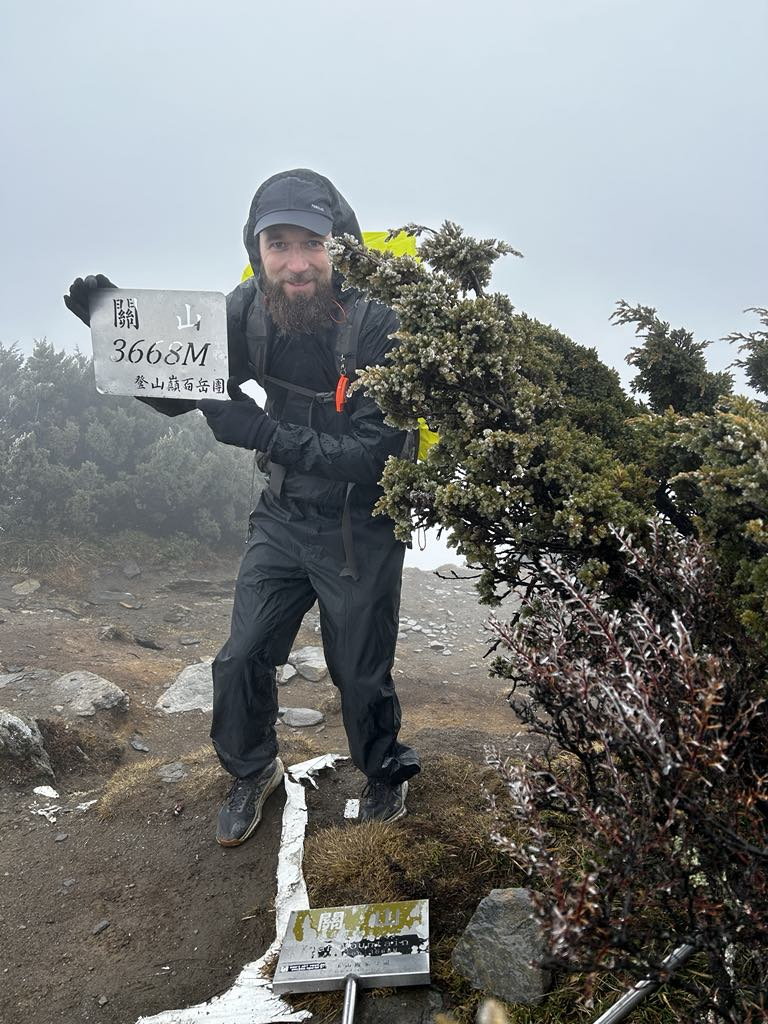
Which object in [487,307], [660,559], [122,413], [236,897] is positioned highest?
[122,413]

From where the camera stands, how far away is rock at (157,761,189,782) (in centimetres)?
693

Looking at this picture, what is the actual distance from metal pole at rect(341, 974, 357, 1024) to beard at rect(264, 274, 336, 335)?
4.03 m

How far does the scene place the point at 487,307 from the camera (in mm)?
3734

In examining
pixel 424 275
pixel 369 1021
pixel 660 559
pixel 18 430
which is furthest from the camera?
pixel 18 430

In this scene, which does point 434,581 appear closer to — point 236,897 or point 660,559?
point 236,897

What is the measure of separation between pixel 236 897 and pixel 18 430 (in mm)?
15871

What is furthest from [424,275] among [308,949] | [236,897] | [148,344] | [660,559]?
[236,897]

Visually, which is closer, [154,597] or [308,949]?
[308,949]

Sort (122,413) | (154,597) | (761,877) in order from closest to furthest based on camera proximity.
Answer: (761,877)
(154,597)
(122,413)

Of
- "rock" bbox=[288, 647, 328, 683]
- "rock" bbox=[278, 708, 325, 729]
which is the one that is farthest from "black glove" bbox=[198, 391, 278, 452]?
"rock" bbox=[288, 647, 328, 683]

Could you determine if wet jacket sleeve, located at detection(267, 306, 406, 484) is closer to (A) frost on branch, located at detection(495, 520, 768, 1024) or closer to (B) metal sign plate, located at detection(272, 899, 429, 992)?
(A) frost on branch, located at detection(495, 520, 768, 1024)

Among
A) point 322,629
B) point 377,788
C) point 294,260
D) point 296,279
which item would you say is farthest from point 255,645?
point 294,260

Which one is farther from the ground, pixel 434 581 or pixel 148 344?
pixel 148 344

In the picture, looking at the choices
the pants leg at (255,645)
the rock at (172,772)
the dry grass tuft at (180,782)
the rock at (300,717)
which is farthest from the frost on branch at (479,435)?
the rock at (300,717)
